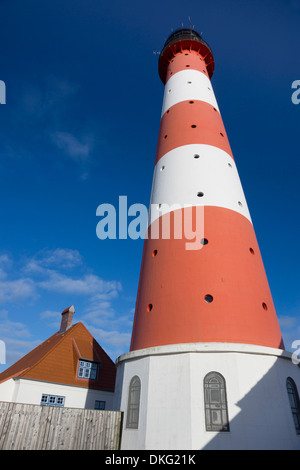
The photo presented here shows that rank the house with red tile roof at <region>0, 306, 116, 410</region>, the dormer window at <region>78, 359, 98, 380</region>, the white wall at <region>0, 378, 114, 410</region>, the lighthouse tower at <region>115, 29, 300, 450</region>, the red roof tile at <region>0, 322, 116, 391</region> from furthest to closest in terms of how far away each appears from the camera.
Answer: the dormer window at <region>78, 359, 98, 380</region> < the red roof tile at <region>0, 322, 116, 391</region> < the house with red tile roof at <region>0, 306, 116, 410</region> < the white wall at <region>0, 378, 114, 410</region> < the lighthouse tower at <region>115, 29, 300, 450</region>

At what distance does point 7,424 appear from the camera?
888 cm

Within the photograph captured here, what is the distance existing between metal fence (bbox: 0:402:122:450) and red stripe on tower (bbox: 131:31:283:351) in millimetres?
2792

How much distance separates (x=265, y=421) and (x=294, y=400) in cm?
170

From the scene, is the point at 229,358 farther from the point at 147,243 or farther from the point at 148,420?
the point at 147,243

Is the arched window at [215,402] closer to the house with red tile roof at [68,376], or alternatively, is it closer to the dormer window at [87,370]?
the house with red tile roof at [68,376]

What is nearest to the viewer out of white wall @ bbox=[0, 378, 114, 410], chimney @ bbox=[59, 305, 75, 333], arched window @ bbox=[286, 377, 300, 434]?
arched window @ bbox=[286, 377, 300, 434]

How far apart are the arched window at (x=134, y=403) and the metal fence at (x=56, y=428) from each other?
0.43m

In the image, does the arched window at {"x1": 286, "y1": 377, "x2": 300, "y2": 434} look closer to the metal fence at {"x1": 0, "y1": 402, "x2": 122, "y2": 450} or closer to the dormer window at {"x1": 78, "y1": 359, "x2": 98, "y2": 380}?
the metal fence at {"x1": 0, "y1": 402, "x2": 122, "y2": 450}

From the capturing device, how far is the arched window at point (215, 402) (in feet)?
Result: 28.1

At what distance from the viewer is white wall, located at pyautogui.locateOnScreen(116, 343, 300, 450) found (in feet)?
27.6

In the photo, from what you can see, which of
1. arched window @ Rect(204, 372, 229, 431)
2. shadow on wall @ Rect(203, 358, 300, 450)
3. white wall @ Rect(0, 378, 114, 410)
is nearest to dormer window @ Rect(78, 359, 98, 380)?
white wall @ Rect(0, 378, 114, 410)

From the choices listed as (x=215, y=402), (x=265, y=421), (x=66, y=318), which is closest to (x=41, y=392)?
(x=66, y=318)

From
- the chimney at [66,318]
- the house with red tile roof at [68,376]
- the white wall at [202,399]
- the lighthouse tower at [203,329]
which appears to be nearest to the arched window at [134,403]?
the lighthouse tower at [203,329]
